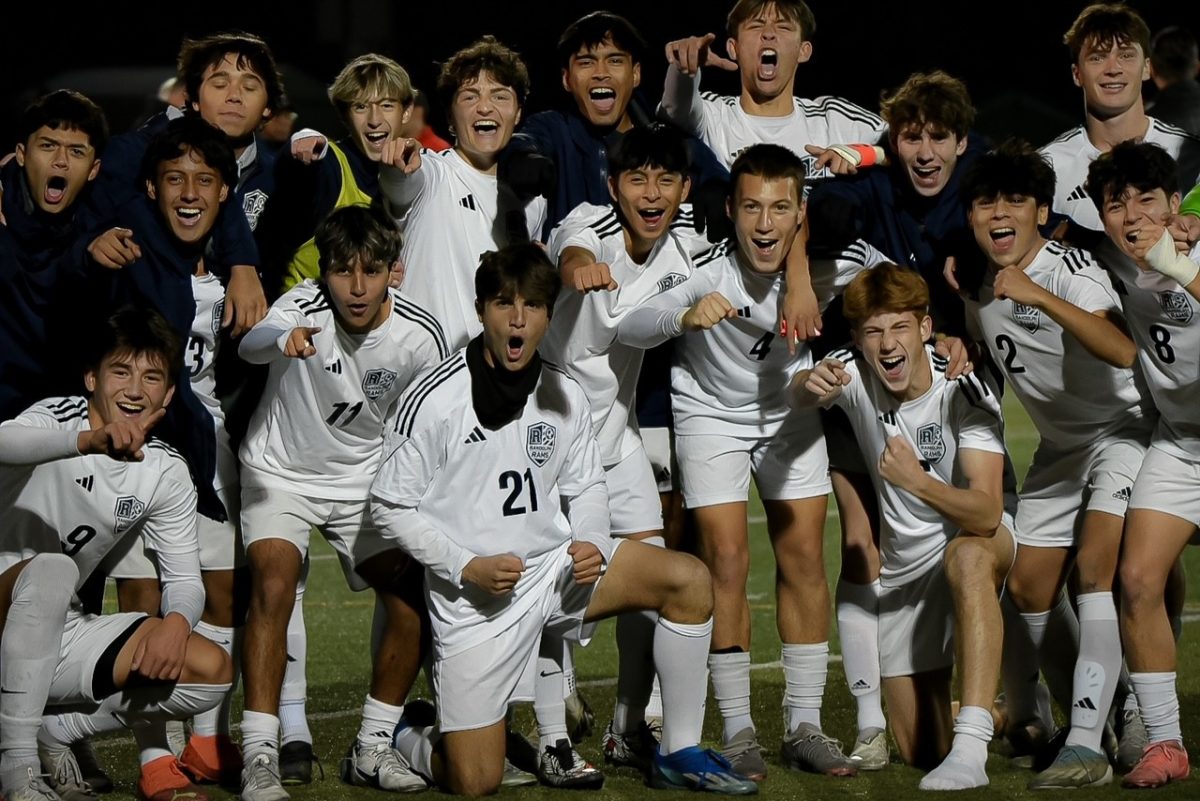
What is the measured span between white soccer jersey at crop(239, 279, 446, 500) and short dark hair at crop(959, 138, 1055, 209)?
61.7 inches

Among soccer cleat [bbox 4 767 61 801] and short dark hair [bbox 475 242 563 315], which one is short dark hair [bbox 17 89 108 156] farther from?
soccer cleat [bbox 4 767 61 801]

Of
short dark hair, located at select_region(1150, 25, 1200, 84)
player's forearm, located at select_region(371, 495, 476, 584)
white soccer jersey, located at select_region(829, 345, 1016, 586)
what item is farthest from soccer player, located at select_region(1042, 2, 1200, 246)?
short dark hair, located at select_region(1150, 25, 1200, 84)

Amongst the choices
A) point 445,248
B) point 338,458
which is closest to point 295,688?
point 338,458

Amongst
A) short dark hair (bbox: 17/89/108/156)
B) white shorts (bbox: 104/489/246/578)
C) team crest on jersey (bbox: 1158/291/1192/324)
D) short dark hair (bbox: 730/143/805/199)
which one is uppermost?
short dark hair (bbox: 17/89/108/156)

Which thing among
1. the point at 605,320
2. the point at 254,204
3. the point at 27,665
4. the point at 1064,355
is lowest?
the point at 27,665

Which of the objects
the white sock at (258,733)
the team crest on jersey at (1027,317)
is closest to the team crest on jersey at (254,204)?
the white sock at (258,733)

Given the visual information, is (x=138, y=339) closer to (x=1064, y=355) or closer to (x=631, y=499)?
(x=631, y=499)

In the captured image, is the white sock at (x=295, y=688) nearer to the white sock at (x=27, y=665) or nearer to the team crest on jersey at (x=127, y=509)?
the team crest on jersey at (x=127, y=509)

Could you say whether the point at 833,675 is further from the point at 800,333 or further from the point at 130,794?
the point at 130,794

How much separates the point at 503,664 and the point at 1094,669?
1.63 m

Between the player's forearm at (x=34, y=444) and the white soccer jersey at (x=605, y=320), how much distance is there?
1.50 meters

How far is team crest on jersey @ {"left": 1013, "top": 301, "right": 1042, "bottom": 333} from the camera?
475 centimetres

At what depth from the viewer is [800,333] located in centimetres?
469

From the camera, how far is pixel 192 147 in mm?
4711
